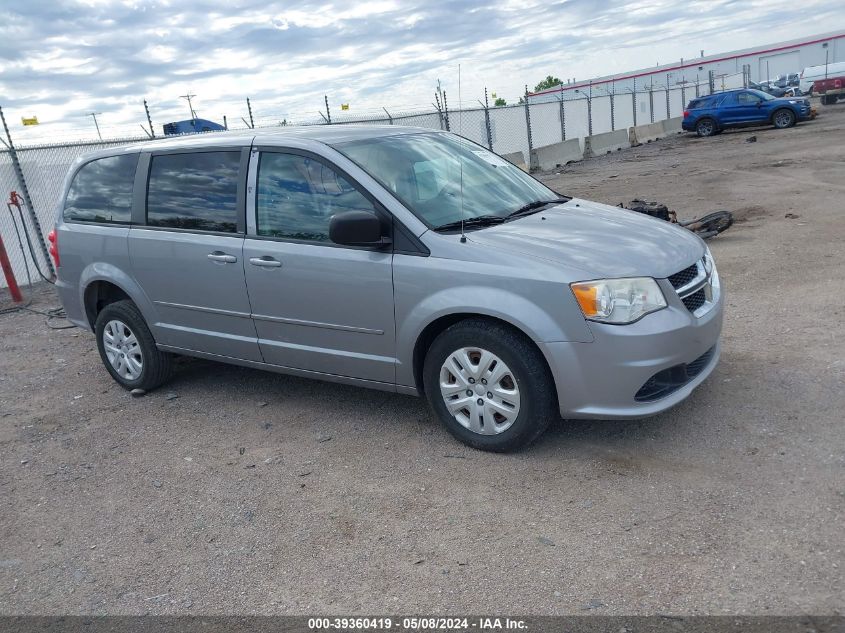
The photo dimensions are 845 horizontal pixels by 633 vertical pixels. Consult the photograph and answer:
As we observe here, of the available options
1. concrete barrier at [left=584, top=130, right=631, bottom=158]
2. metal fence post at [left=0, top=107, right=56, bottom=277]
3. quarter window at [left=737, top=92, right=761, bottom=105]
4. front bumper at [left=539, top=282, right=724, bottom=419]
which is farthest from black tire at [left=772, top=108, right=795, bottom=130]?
front bumper at [left=539, top=282, right=724, bottom=419]

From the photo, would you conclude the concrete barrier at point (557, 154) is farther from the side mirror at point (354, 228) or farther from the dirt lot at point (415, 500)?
the side mirror at point (354, 228)

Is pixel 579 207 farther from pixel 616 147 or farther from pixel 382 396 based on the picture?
pixel 616 147

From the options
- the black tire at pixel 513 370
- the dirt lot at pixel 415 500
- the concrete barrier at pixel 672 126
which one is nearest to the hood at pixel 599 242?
the black tire at pixel 513 370

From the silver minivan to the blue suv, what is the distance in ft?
87.7

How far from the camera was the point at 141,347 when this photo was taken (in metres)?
5.77

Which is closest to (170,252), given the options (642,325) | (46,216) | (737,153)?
(642,325)

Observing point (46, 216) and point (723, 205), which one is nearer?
point (46, 216)

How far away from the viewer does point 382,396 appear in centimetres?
539

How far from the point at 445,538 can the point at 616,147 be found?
2718 centimetres

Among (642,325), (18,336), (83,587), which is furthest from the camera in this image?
(18,336)

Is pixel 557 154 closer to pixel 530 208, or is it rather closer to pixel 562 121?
pixel 562 121

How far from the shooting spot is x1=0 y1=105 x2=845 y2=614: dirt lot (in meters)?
3.14

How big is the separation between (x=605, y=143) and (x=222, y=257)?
24962mm

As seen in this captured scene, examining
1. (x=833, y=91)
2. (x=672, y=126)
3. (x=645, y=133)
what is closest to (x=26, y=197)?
(x=645, y=133)
